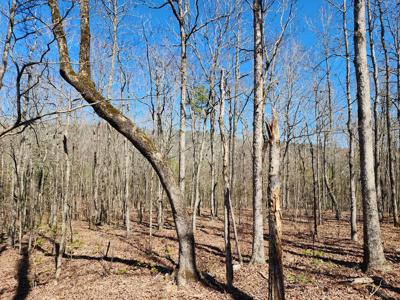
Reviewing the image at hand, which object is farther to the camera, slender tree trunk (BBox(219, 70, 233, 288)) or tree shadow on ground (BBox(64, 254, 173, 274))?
tree shadow on ground (BBox(64, 254, 173, 274))

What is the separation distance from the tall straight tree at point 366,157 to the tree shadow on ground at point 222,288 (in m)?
2.98

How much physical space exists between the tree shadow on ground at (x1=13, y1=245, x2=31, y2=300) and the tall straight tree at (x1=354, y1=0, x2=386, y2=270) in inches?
335

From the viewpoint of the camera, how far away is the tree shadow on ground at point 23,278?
25.4 feet

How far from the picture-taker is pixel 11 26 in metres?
5.89

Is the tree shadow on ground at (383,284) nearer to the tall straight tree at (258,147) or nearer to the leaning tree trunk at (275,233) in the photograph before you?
the leaning tree trunk at (275,233)

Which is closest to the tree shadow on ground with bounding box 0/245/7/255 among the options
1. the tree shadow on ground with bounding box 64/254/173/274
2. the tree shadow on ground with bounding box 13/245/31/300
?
the tree shadow on ground with bounding box 13/245/31/300

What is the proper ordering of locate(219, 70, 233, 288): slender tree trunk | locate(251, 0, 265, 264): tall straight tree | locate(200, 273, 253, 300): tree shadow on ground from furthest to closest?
locate(251, 0, 265, 264): tall straight tree → locate(219, 70, 233, 288): slender tree trunk → locate(200, 273, 253, 300): tree shadow on ground

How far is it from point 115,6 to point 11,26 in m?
8.99

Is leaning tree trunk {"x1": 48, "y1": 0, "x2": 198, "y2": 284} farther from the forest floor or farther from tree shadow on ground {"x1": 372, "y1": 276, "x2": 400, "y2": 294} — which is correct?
tree shadow on ground {"x1": 372, "y1": 276, "x2": 400, "y2": 294}

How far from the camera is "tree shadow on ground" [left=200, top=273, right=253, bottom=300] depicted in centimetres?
590

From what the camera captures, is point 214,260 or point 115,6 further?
point 115,6

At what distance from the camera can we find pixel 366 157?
6.82 m

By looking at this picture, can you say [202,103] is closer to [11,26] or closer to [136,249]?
[136,249]

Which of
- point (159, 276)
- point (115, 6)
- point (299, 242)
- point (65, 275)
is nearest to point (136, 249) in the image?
point (65, 275)
